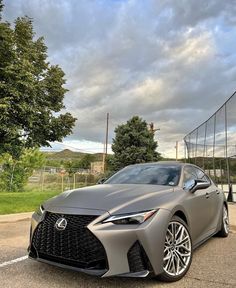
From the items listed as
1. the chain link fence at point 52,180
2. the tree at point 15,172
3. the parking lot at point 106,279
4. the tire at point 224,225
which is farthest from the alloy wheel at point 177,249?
the chain link fence at point 52,180

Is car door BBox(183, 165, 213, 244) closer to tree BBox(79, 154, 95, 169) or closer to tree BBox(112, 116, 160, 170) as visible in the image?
tree BBox(112, 116, 160, 170)

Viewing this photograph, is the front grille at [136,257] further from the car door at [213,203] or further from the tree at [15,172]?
the tree at [15,172]

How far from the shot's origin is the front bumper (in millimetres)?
3863

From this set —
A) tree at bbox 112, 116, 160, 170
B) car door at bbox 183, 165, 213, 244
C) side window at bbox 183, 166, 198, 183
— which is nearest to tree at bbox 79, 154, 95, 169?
tree at bbox 112, 116, 160, 170

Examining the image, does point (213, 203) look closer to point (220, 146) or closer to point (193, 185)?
point (193, 185)

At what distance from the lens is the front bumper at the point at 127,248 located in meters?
3.86

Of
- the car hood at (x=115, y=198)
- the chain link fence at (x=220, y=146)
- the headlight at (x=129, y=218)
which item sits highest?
the chain link fence at (x=220, y=146)

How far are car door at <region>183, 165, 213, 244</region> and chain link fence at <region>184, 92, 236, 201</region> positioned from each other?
10.6 metres

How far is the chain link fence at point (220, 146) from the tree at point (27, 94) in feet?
23.6

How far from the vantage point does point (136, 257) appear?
394cm

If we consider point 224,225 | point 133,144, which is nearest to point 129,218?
point 224,225

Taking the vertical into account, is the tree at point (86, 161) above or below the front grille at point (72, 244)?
above

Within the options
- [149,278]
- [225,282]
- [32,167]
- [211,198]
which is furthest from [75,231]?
[32,167]

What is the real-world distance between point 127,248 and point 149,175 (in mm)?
1982
